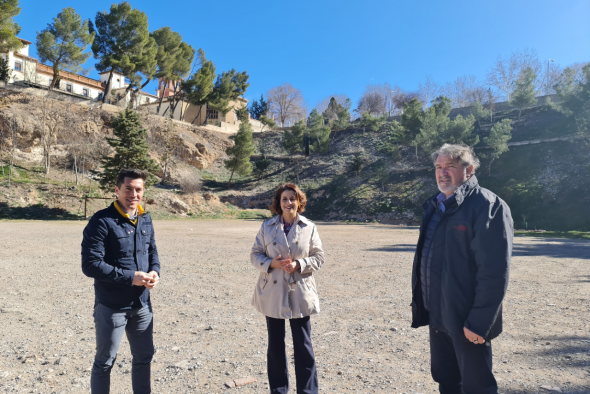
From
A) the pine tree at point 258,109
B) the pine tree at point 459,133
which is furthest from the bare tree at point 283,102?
the pine tree at point 459,133

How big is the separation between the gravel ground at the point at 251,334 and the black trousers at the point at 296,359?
1.20 ft

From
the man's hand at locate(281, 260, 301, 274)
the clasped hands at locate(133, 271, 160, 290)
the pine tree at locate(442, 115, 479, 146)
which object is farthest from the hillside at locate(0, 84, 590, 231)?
the man's hand at locate(281, 260, 301, 274)

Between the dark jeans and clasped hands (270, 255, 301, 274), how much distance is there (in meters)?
1.05

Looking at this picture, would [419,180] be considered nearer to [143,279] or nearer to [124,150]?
[124,150]

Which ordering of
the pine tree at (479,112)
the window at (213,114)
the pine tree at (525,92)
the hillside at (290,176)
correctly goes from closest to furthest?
the hillside at (290,176) → the pine tree at (525,92) → the pine tree at (479,112) → the window at (213,114)

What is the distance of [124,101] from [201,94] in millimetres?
9797

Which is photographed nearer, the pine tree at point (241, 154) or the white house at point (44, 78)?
the white house at point (44, 78)

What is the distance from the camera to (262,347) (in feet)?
12.9

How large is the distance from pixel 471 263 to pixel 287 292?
1.38 metres

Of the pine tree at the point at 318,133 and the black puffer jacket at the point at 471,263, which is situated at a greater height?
the pine tree at the point at 318,133

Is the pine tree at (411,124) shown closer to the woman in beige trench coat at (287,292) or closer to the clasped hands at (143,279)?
the woman in beige trench coat at (287,292)

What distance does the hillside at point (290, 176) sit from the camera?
2595 centimetres

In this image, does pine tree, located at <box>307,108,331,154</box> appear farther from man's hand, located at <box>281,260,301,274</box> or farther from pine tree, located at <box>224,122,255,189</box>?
man's hand, located at <box>281,260,301,274</box>

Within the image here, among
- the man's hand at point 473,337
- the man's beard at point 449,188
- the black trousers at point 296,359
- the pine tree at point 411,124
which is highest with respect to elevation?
the pine tree at point 411,124
